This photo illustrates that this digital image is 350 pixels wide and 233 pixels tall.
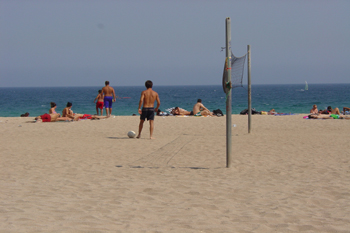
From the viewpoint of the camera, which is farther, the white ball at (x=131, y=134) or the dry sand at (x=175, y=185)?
the white ball at (x=131, y=134)

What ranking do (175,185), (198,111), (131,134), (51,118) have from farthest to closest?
1. (198,111)
2. (51,118)
3. (131,134)
4. (175,185)

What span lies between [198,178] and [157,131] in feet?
23.2

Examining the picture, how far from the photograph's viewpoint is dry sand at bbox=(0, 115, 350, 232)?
11.9 ft

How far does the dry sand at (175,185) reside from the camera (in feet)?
11.9

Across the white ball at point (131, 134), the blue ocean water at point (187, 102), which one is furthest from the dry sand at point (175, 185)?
the blue ocean water at point (187, 102)

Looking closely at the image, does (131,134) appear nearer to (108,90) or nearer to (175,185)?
(175,185)

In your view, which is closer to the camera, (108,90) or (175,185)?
(175,185)

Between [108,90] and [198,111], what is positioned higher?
[108,90]

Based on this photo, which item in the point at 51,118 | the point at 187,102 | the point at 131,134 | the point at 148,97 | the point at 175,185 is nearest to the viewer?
the point at 175,185

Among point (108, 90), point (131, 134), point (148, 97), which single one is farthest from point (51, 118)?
point (148, 97)

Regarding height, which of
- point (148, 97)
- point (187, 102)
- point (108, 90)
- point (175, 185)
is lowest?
point (187, 102)

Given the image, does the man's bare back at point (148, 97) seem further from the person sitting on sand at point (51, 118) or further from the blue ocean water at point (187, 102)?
the blue ocean water at point (187, 102)

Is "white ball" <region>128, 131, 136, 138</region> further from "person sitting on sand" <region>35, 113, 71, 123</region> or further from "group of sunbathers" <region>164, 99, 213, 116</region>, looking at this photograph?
"group of sunbathers" <region>164, 99, 213, 116</region>

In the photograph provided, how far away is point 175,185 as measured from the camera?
5.26 meters
